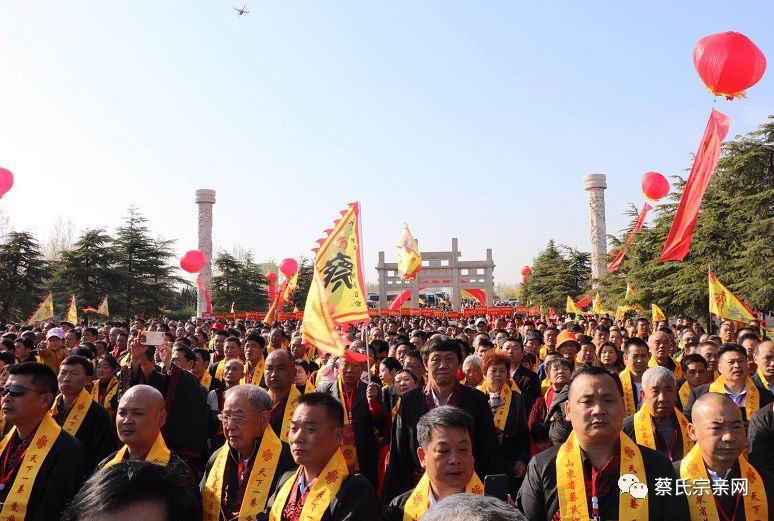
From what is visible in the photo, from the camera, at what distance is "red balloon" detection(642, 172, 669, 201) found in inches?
596

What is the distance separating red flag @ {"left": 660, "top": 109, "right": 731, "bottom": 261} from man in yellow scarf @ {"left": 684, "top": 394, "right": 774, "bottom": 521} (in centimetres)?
493

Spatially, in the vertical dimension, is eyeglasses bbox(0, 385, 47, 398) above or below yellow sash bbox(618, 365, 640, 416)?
above

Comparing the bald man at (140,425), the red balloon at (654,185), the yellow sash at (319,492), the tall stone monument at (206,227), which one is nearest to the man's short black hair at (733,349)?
the yellow sash at (319,492)

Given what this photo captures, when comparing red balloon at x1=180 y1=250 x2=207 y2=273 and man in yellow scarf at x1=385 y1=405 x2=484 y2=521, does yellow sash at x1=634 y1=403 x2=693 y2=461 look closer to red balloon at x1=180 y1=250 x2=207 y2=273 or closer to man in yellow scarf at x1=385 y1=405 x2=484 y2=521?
man in yellow scarf at x1=385 y1=405 x2=484 y2=521

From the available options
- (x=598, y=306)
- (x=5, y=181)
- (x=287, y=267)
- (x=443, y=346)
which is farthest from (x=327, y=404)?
(x=598, y=306)

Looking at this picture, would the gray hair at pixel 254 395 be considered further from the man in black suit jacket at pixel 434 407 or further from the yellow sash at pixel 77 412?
the yellow sash at pixel 77 412

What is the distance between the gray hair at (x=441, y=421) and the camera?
8.27 feet

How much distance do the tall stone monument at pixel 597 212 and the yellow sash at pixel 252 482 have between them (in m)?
33.4

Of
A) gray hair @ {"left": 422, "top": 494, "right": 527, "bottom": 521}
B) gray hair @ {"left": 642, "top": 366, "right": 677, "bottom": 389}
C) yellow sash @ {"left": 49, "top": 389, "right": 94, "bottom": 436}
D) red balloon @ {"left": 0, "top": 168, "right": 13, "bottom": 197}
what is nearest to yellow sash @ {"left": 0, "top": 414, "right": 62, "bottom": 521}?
yellow sash @ {"left": 49, "top": 389, "right": 94, "bottom": 436}

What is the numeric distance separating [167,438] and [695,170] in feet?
22.7

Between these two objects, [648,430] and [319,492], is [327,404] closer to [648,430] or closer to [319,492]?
[319,492]

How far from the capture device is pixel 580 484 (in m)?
2.40

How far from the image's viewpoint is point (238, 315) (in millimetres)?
30609

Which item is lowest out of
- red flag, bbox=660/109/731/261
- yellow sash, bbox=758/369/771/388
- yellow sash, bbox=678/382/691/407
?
yellow sash, bbox=678/382/691/407
